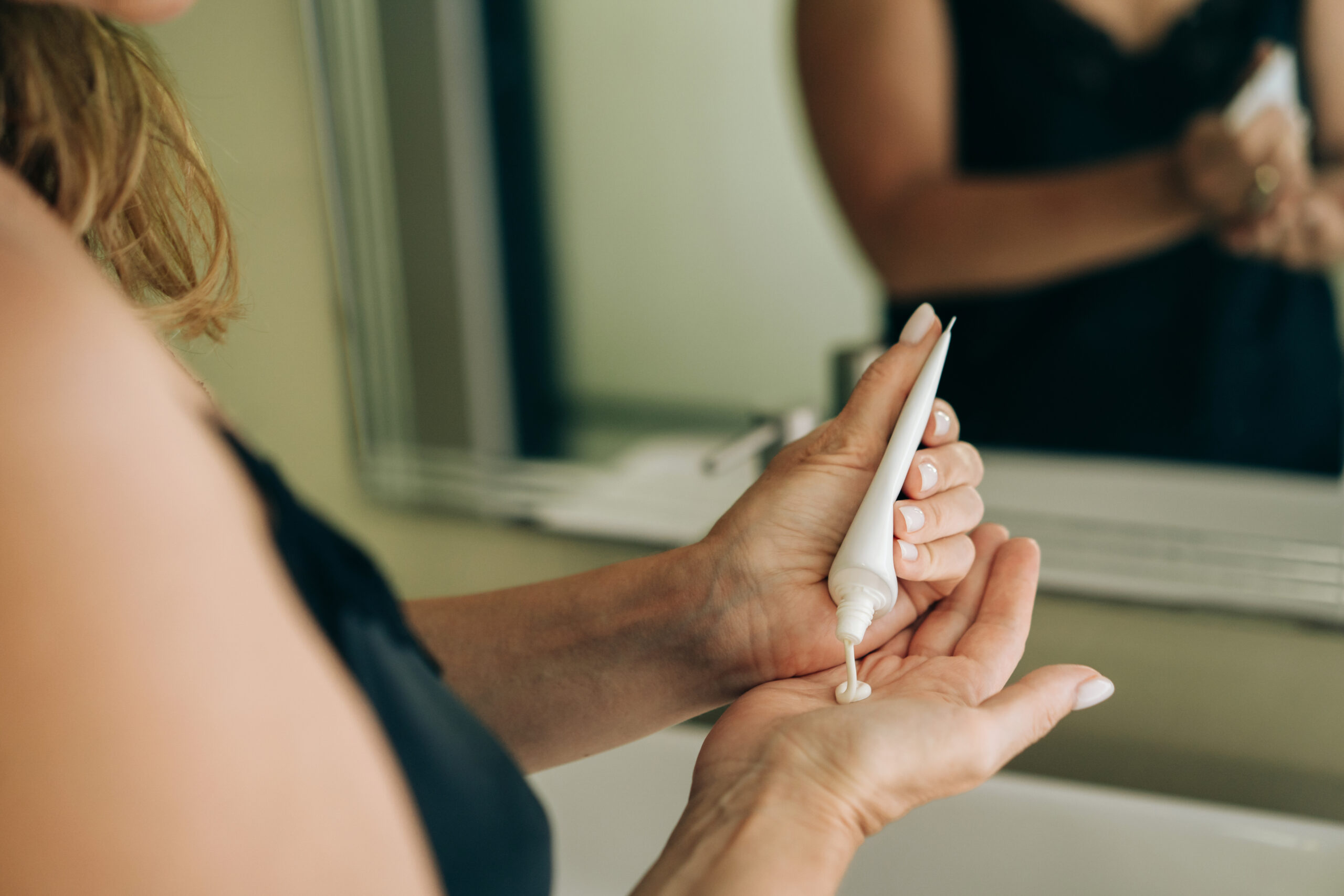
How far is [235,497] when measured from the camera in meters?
0.31

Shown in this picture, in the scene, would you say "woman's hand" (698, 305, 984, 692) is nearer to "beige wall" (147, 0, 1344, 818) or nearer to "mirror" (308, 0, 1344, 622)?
"mirror" (308, 0, 1344, 622)

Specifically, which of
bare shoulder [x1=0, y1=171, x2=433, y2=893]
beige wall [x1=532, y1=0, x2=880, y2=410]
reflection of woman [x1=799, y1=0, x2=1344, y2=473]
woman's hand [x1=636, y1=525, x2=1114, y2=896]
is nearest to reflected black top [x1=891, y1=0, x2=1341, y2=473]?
reflection of woman [x1=799, y1=0, x2=1344, y2=473]

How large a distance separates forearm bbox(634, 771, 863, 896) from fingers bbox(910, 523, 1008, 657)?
16 centimetres

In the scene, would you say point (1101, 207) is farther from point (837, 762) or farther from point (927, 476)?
point (837, 762)

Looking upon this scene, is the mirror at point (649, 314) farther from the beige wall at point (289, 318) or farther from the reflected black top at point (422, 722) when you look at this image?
the reflected black top at point (422, 722)

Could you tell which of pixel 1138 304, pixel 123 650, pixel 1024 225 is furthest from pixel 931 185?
pixel 123 650

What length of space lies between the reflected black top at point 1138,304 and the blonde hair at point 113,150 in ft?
2.17

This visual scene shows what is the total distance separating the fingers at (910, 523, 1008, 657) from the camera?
0.57m

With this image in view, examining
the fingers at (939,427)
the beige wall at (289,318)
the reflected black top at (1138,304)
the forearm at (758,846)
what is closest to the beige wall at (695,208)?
the reflected black top at (1138,304)

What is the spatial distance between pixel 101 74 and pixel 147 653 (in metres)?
0.26

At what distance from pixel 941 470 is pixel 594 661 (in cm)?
25

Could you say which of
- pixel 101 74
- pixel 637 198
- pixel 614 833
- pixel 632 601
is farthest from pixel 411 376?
pixel 101 74

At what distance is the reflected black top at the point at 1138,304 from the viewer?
80 centimetres

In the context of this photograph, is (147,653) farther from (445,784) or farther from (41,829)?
(445,784)
